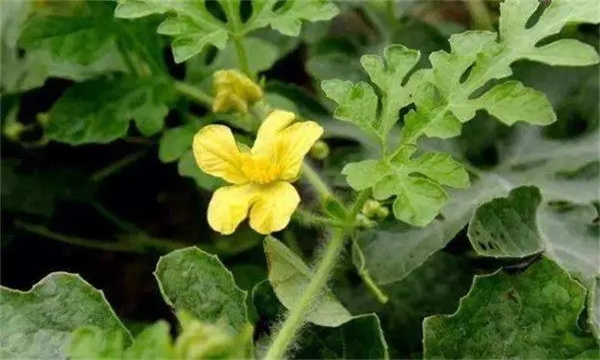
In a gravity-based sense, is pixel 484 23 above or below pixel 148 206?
above

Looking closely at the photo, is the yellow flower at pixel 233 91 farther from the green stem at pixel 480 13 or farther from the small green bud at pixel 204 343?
the green stem at pixel 480 13

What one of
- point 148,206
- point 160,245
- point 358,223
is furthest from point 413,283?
point 148,206

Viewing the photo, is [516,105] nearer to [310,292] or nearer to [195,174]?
[310,292]

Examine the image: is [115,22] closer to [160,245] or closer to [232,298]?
[160,245]

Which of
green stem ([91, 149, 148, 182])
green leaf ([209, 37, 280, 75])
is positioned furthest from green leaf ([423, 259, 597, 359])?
green stem ([91, 149, 148, 182])

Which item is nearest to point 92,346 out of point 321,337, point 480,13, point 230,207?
point 230,207

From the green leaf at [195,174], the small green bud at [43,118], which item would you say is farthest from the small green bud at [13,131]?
the green leaf at [195,174]
